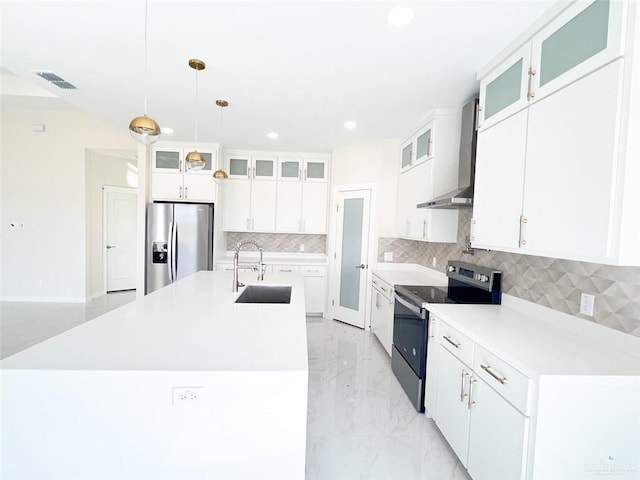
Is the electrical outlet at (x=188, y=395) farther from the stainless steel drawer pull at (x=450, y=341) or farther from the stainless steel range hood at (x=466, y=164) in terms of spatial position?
the stainless steel range hood at (x=466, y=164)

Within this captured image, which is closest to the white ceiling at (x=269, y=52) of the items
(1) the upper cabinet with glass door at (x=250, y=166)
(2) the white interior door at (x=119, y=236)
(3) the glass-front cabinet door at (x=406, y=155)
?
(3) the glass-front cabinet door at (x=406, y=155)

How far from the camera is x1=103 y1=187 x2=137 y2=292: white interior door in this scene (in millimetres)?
5840

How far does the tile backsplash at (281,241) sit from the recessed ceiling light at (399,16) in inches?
150

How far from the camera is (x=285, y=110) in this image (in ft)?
10.5

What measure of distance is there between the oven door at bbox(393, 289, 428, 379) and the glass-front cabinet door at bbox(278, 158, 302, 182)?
2825 millimetres

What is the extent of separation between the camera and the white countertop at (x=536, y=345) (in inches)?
49.9

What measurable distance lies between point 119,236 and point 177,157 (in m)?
2.68

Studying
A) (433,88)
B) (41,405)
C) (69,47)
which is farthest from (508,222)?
(69,47)

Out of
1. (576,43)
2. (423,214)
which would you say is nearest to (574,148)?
(576,43)

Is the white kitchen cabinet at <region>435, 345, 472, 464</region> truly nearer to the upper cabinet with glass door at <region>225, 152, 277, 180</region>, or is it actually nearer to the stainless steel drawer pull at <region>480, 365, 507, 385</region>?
the stainless steel drawer pull at <region>480, 365, 507, 385</region>

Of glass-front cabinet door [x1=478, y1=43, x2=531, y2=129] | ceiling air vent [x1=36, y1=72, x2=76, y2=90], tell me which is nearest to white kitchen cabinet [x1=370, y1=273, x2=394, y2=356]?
glass-front cabinet door [x1=478, y1=43, x2=531, y2=129]

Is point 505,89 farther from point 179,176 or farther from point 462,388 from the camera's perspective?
point 179,176

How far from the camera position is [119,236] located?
6055 millimetres

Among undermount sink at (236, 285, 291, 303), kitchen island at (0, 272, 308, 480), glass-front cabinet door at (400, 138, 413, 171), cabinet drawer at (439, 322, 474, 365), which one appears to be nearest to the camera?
kitchen island at (0, 272, 308, 480)
